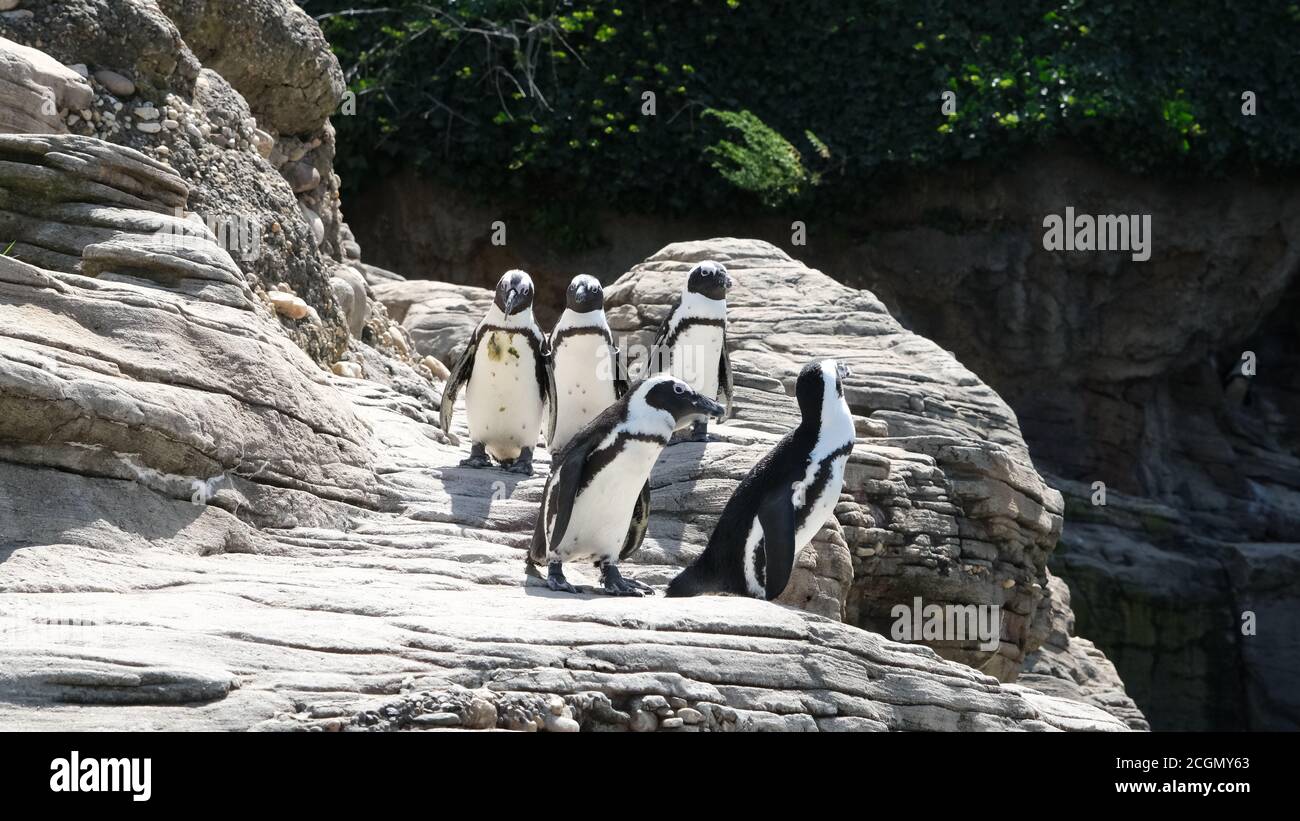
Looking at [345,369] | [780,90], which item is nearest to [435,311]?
[345,369]

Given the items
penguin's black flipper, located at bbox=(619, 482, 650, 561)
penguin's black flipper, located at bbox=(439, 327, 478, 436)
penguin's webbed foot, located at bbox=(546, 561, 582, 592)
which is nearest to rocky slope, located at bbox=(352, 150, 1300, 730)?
penguin's black flipper, located at bbox=(439, 327, 478, 436)

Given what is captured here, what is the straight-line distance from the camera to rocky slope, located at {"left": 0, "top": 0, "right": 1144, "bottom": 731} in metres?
4.88

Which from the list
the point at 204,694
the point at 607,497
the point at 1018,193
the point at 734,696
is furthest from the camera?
the point at 1018,193

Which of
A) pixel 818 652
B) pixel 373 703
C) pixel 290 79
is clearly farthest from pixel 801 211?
pixel 373 703

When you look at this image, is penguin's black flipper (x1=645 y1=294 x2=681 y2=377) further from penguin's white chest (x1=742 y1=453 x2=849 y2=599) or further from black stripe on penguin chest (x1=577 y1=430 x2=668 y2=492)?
black stripe on penguin chest (x1=577 y1=430 x2=668 y2=492)

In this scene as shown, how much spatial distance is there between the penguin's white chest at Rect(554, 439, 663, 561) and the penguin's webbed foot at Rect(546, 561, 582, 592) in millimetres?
121

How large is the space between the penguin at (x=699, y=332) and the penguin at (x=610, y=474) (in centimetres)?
240

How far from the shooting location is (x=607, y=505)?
646 cm

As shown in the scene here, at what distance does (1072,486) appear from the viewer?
50.5 feet

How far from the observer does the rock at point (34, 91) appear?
7.68 m

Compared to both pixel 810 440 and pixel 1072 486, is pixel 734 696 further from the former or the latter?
pixel 1072 486

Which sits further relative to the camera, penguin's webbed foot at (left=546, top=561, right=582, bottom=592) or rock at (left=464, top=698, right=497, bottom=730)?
penguin's webbed foot at (left=546, top=561, right=582, bottom=592)

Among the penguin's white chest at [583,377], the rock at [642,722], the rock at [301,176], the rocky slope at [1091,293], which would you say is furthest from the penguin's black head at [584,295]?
the rocky slope at [1091,293]

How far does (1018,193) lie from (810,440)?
10.5 m
